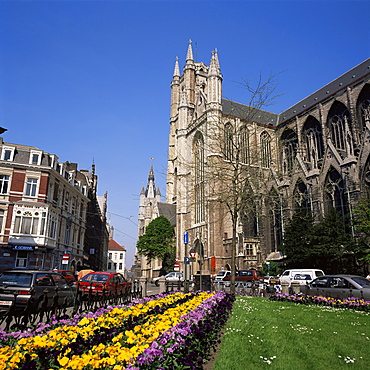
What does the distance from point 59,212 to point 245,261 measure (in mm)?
22556

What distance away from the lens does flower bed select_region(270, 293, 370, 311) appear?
466 inches

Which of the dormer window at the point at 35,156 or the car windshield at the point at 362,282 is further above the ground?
the dormer window at the point at 35,156

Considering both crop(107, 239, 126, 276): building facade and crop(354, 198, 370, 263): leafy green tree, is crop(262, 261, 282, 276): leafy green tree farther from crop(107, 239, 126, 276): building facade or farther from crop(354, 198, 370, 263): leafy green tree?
crop(107, 239, 126, 276): building facade

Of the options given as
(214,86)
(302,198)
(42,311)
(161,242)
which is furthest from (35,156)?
(161,242)

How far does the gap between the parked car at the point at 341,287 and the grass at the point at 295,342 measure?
398 centimetres

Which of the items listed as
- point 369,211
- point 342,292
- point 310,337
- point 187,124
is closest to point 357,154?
point 369,211

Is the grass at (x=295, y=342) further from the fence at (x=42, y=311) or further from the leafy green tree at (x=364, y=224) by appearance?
the leafy green tree at (x=364, y=224)

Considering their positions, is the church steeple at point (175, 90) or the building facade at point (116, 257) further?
the building facade at point (116, 257)

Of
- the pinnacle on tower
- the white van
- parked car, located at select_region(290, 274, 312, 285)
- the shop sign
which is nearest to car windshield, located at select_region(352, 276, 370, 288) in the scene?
the white van

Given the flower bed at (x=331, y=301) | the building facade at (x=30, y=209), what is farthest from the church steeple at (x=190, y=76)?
the flower bed at (x=331, y=301)

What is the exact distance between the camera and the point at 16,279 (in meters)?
10.7

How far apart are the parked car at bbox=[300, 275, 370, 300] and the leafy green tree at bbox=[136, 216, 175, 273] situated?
4011 centimetres

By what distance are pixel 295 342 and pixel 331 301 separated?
7.26 meters

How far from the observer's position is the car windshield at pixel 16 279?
10555 mm
